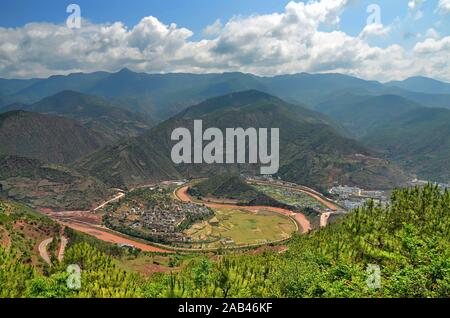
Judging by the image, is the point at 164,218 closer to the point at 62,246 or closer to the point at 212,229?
the point at 212,229

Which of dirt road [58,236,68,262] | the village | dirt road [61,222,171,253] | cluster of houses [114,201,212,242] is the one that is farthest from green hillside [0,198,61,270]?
cluster of houses [114,201,212,242]

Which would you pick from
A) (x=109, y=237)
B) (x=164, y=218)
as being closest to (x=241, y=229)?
(x=164, y=218)

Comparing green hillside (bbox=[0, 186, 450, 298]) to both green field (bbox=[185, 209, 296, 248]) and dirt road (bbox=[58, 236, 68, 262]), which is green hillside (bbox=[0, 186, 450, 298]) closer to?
dirt road (bbox=[58, 236, 68, 262])

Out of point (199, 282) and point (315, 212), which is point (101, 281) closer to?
point (199, 282)

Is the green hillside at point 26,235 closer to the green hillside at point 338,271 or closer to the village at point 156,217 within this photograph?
the green hillside at point 338,271
